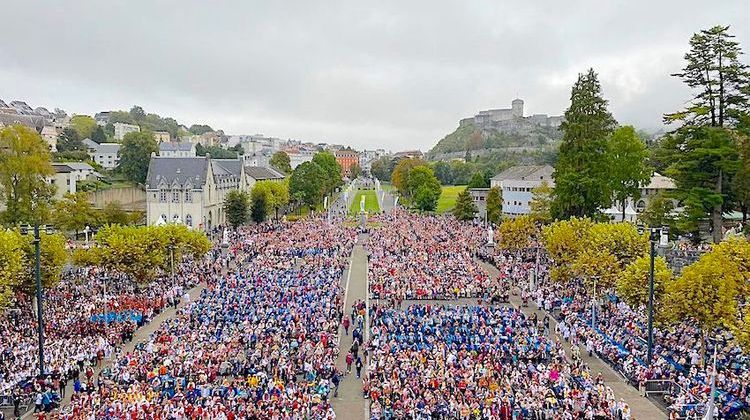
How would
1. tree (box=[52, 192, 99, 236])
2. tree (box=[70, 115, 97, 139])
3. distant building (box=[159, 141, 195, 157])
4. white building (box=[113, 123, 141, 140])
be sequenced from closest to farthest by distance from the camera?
tree (box=[52, 192, 99, 236])
distant building (box=[159, 141, 195, 157])
tree (box=[70, 115, 97, 139])
white building (box=[113, 123, 141, 140])

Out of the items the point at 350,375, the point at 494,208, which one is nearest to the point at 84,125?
the point at 494,208

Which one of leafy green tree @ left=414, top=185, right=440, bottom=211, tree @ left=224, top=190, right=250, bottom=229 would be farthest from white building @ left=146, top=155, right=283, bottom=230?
leafy green tree @ left=414, top=185, right=440, bottom=211

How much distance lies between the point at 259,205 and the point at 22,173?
29.4 m

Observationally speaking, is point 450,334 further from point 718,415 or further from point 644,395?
point 718,415

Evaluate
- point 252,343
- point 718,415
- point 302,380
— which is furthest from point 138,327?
point 718,415

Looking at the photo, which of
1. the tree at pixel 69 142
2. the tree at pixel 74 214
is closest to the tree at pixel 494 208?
the tree at pixel 74 214

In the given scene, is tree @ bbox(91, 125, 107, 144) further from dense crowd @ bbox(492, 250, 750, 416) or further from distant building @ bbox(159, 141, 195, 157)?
dense crowd @ bbox(492, 250, 750, 416)

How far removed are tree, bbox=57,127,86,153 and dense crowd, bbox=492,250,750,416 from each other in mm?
99562

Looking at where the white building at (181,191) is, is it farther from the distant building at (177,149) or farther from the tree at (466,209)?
the distant building at (177,149)

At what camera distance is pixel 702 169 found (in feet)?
123

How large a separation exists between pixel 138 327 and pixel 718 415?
23763 millimetres

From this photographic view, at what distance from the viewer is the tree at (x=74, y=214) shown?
190ft

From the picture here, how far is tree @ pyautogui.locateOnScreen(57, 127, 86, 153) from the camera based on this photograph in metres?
112

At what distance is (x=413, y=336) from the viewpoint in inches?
1010
